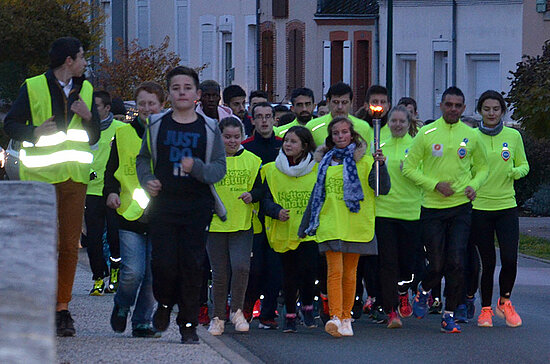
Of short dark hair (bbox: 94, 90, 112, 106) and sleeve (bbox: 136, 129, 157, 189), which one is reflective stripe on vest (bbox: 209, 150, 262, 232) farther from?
short dark hair (bbox: 94, 90, 112, 106)

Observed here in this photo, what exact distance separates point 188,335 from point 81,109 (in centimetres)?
155

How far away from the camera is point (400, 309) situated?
11.5 meters

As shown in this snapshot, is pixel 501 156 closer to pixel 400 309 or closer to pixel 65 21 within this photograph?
pixel 400 309

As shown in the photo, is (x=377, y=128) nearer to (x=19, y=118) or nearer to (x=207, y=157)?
(x=207, y=157)

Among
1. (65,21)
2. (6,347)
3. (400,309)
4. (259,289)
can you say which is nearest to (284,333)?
(259,289)

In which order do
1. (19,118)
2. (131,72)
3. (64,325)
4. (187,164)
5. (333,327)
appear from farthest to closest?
(131,72) < (333,327) < (64,325) < (19,118) < (187,164)

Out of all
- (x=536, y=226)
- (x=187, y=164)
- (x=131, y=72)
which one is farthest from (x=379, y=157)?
(x=131, y=72)

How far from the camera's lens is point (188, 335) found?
347 inches

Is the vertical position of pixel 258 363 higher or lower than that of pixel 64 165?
lower

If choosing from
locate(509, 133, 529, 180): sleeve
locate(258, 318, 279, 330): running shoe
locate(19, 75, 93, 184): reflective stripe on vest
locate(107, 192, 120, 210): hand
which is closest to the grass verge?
locate(509, 133, 529, 180): sleeve

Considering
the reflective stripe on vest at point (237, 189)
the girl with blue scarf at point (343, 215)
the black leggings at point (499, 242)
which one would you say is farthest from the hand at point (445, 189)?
the reflective stripe on vest at point (237, 189)

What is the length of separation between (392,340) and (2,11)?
46.4m

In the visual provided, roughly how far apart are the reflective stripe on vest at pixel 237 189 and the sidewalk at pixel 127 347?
32.0 inches

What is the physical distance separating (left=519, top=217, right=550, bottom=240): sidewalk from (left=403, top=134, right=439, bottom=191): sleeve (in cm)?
982
